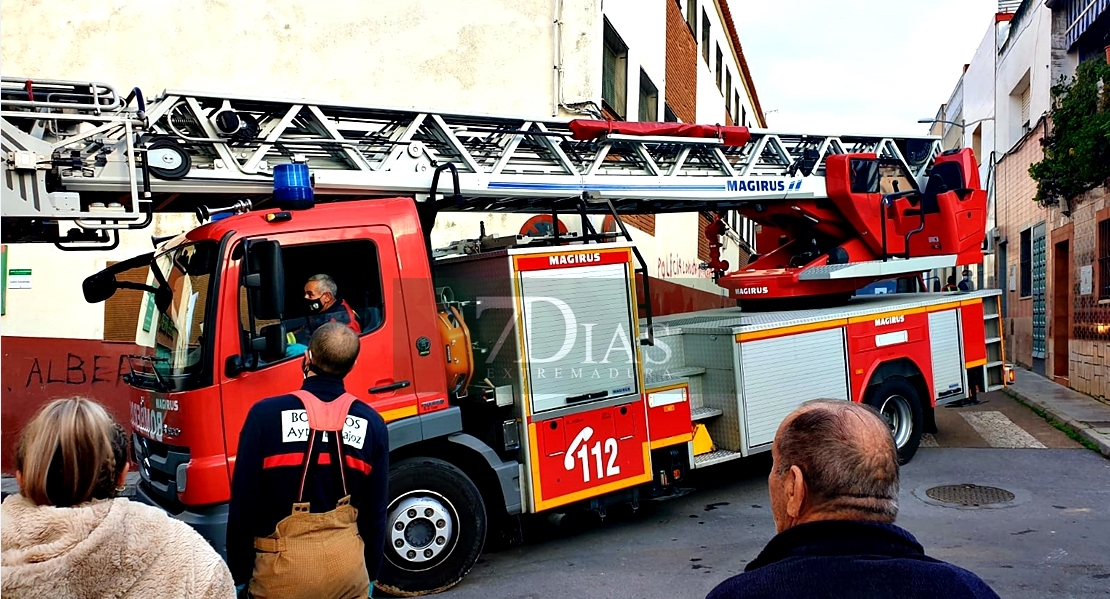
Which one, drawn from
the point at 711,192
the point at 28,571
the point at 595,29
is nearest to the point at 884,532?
the point at 28,571

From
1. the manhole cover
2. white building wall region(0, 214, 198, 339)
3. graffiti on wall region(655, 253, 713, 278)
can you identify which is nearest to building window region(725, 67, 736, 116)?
graffiti on wall region(655, 253, 713, 278)

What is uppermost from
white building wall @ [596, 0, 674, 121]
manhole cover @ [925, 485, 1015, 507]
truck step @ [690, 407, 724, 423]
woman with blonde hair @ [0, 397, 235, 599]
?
white building wall @ [596, 0, 674, 121]

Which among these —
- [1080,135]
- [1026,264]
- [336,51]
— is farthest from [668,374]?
[1026,264]

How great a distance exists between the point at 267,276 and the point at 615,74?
30.6 ft

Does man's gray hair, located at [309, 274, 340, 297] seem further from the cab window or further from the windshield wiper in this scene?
the windshield wiper

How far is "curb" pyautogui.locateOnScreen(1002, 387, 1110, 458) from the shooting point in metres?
9.11

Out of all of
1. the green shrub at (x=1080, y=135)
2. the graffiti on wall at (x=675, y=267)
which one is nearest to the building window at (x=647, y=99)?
the graffiti on wall at (x=675, y=267)

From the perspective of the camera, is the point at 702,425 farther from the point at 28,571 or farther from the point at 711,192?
the point at 28,571

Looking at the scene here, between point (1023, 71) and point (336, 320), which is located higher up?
point (1023, 71)

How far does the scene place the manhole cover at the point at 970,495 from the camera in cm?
718

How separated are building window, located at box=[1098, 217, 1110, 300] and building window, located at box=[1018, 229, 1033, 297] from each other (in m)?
4.74

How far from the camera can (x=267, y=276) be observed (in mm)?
4469

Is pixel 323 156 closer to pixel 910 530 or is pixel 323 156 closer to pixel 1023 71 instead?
pixel 910 530

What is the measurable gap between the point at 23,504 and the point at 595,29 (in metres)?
9.61
